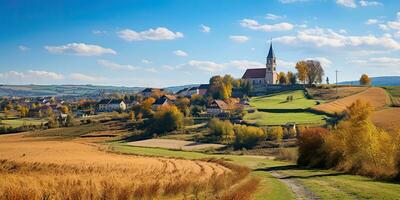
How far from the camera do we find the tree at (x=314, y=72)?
156 m

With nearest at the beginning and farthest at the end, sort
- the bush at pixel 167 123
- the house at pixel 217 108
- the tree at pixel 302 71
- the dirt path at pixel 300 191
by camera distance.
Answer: the dirt path at pixel 300 191
the bush at pixel 167 123
the house at pixel 217 108
the tree at pixel 302 71

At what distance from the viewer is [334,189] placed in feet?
79.4

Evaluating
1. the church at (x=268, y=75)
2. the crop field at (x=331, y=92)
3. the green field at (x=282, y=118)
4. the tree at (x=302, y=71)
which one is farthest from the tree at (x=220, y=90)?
the church at (x=268, y=75)

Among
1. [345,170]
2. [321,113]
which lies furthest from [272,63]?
[345,170]

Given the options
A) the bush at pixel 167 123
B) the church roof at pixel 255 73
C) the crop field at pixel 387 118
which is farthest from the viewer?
the church roof at pixel 255 73

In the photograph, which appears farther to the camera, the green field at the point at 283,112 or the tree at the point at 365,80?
the tree at the point at 365,80

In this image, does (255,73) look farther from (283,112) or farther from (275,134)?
(275,134)

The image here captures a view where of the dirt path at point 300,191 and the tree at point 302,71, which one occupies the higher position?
the tree at point 302,71

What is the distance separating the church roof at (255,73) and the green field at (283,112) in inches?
1776

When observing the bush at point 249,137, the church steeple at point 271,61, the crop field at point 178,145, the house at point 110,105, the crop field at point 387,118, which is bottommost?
the crop field at point 178,145

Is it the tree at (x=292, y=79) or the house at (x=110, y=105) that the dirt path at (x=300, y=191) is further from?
the house at (x=110, y=105)

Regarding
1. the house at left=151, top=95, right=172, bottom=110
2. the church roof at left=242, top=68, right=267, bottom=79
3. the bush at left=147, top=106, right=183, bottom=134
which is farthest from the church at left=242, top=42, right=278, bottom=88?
the bush at left=147, top=106, right=183, bottom=134

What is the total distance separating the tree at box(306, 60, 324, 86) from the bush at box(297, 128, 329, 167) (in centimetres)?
11267

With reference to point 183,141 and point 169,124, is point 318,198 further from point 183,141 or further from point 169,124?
point 169,124
